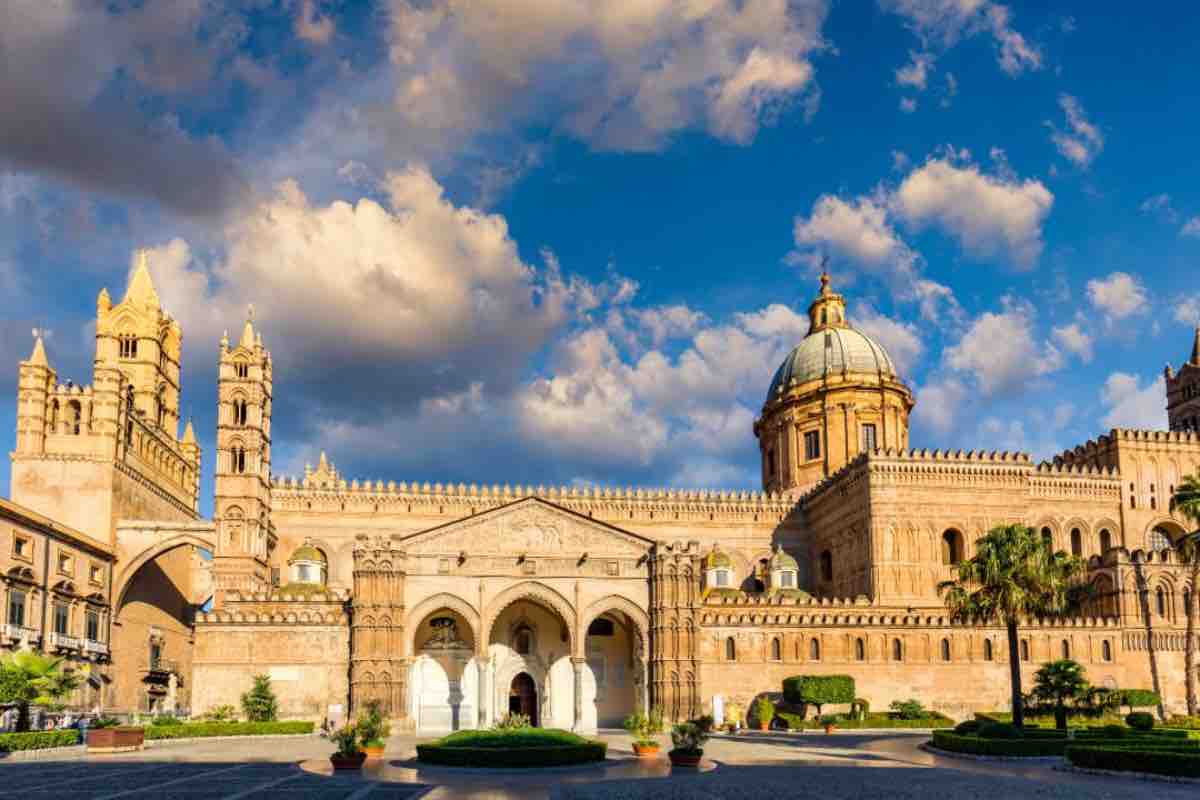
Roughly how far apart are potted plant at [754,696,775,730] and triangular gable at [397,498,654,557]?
9.58 metres

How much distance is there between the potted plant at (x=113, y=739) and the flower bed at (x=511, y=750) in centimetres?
1193

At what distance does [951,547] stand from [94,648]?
48733 millimetres

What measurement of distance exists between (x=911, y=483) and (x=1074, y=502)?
12582 mm

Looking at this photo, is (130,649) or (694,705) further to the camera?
(130,649)

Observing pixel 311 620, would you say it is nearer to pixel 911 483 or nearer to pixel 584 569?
pixel 584 569

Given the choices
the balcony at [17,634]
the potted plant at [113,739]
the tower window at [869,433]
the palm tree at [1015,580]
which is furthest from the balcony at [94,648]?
the tower window at [869,433]

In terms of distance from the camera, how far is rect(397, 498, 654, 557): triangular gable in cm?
5544

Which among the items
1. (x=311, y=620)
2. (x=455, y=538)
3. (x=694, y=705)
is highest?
(x=455, y=538)

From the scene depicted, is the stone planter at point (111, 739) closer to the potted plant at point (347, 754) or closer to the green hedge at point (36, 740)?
the green hedge at point (36, 740)

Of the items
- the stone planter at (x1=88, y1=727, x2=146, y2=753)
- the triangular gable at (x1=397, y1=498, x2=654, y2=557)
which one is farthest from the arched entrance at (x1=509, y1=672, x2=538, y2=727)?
the stone planter at (x1=88, y1=727, x2=146, y2=753)

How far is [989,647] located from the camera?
61.3 meters

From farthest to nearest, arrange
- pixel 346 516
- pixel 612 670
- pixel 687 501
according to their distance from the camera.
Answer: pixel 687 501 → pixel 346 516 → pixel 612 670

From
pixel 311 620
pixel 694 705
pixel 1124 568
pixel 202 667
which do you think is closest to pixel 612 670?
pixel 694 705

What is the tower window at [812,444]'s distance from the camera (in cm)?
7888
